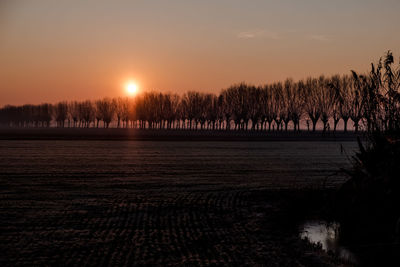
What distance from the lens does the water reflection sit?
339 inches

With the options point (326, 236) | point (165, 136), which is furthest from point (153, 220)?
point (165, 136)

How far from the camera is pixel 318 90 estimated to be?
127 meters

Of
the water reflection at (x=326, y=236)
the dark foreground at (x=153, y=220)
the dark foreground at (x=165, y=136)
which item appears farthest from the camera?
the dark foreground at (x=165, y=136)

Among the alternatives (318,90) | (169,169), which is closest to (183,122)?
(318,90)

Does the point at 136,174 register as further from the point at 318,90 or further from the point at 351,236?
the point at 318,90

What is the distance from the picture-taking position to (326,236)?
10.1m

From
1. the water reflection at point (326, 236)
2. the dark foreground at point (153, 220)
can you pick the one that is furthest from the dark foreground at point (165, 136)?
the water reflection at point (326, 236)

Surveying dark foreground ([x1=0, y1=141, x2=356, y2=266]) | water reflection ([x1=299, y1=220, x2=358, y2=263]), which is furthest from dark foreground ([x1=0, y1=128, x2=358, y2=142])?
water reflection ([x1=299, y1=220, x2=358, y2=263])

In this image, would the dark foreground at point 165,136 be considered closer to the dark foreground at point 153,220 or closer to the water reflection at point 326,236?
the dark foreground at point 153,220

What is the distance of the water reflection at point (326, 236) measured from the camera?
8.60m

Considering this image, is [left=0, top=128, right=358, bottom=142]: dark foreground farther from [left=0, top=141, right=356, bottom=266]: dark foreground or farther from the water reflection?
the water reflection

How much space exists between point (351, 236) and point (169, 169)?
48.8 feet

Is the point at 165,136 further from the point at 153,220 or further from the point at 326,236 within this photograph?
the point at 326,236

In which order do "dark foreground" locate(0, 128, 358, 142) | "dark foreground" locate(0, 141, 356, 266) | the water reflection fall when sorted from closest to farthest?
"dark foreground" locate(0, 141, 356, 266), the water reflection, "dark foreground" locate(0, 128, 358, 142)
